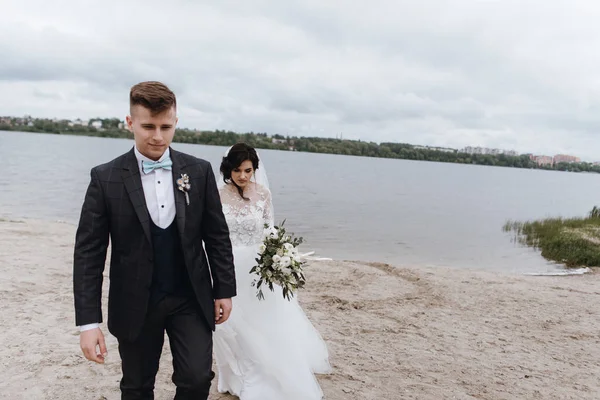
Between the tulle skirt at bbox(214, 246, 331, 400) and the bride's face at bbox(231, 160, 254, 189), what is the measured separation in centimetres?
85

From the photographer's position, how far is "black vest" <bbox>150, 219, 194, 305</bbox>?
2.98m

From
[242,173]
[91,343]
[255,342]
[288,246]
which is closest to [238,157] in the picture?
[242,173]

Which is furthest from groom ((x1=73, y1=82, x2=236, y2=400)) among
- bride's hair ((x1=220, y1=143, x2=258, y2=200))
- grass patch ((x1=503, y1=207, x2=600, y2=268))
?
grass patch ((x1=503, y1=207, x2=600, y2=268))

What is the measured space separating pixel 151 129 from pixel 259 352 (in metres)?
2.59

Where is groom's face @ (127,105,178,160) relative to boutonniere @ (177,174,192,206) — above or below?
above

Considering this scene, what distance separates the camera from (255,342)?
465cm

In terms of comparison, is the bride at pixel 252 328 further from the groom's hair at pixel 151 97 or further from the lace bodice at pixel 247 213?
the groom's hair at pixel 151 97

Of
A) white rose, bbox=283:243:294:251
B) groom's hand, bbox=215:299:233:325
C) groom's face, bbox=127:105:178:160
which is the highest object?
groom's face, bbox=127:105:178:160

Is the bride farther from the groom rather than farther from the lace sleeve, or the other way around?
the groom

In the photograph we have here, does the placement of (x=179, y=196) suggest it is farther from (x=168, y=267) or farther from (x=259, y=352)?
(x=259, y=352)

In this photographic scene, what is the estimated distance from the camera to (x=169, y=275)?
305 cm

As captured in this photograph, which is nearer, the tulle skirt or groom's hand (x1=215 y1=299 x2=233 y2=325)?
groom's hand (x1=215 y1=299 x2=233 y2=325)

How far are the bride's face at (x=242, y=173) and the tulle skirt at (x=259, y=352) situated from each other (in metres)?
0.85

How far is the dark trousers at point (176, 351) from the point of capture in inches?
118
